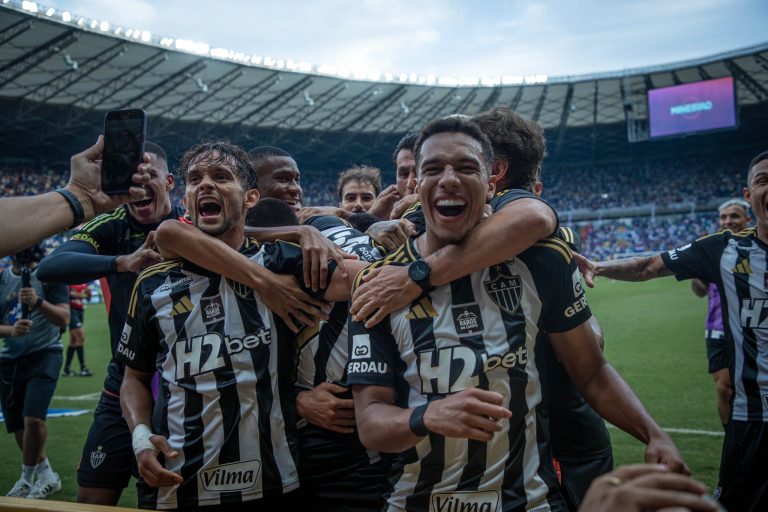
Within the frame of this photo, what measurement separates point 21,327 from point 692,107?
124ft

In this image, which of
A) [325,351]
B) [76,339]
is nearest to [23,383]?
[325,351]

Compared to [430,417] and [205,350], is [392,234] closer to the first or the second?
[205,350]

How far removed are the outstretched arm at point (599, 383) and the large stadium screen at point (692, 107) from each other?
38.1 m

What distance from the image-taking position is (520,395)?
85.9 inches

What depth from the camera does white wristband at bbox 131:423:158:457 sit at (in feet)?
8.32

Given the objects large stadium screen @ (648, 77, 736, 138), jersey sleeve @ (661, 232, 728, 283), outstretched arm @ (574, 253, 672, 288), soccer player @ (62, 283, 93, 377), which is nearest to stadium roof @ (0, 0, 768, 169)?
large stadium screen @ (648, 77, 736, 138)

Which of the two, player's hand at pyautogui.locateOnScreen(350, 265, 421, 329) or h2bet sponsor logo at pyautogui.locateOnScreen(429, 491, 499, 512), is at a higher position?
player's hand at pyautogui.locateOnScreen(350, 265, 421, 329)

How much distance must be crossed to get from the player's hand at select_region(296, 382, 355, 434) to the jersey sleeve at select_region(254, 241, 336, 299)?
1.38 feet

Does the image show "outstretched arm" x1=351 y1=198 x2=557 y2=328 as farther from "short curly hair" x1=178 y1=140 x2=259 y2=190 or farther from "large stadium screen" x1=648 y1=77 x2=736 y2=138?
"large stadium screen" x1=648 y1=77 x2=736 y2=138

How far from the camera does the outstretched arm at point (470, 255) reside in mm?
2197

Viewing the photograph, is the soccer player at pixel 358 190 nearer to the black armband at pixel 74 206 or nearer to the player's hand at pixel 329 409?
the player's hand at pixel 329 409

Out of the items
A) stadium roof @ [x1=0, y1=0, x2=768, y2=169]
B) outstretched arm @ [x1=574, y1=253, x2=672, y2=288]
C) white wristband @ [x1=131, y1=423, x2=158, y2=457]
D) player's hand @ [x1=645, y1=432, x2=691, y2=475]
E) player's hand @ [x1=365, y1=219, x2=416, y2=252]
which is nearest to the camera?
player's hand @ [x1=645, y1=432, x2=691, y2=475]

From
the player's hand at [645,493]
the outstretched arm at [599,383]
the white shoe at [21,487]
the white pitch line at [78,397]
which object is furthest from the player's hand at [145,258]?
the white pitch line at [78,397]

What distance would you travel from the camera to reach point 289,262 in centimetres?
280
